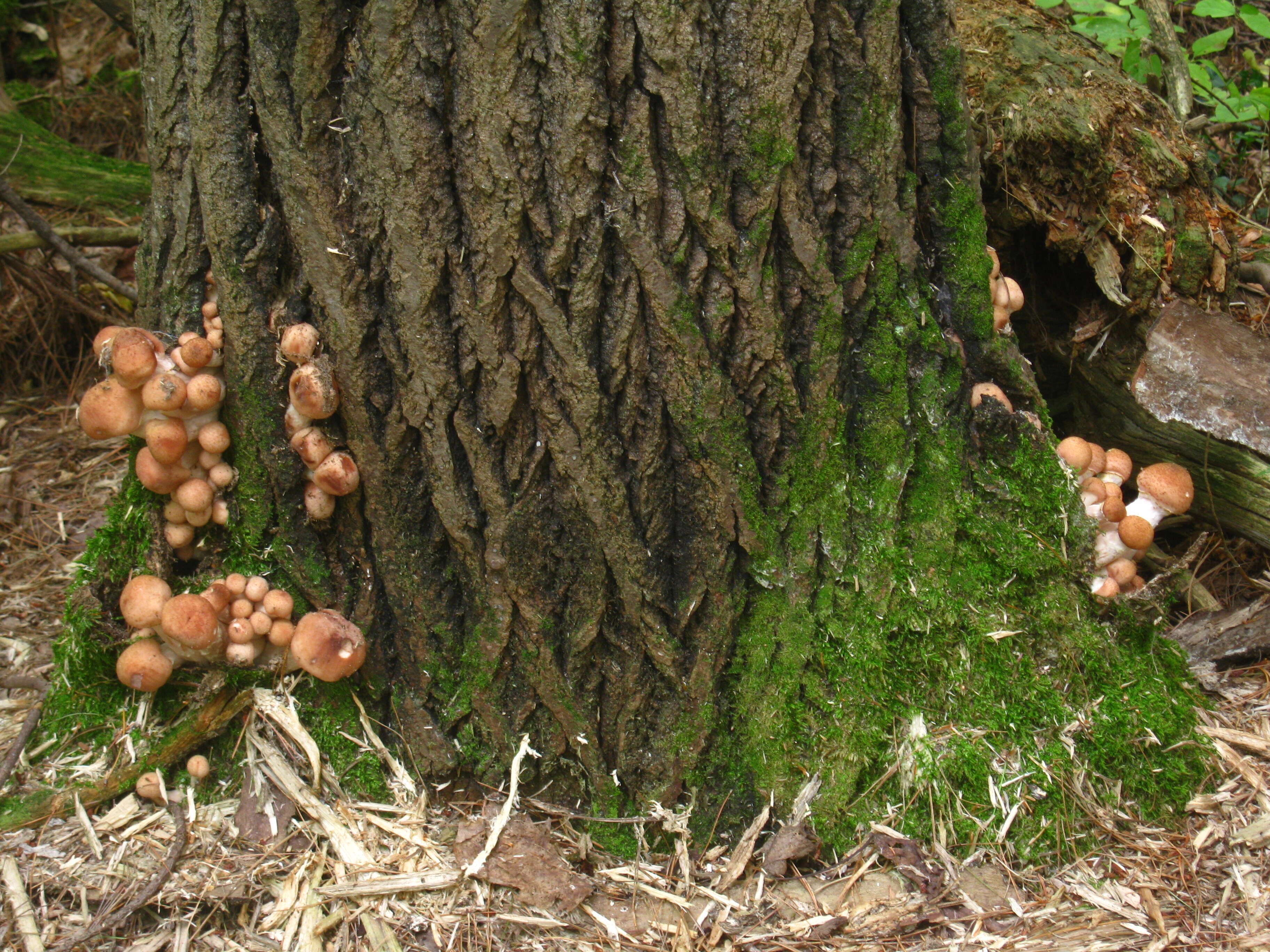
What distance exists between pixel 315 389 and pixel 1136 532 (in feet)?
8.57

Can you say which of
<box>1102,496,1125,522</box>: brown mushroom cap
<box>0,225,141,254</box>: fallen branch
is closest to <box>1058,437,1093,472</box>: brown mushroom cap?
<box>1102,496,1125,522</box>: brown mushroom cap

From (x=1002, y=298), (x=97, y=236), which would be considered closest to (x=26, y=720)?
(x=97, y=236)

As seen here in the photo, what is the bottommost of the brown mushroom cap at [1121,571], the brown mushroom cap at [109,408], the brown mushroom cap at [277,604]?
the brown mushroom cap at [1121,571]

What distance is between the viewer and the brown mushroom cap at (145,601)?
260 centimetres

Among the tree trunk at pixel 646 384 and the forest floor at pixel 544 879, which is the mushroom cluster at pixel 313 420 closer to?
the tree trunk at pixel 646 384

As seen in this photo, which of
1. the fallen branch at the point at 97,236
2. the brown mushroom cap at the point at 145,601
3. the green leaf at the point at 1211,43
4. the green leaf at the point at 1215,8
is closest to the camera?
the brown mushroom cap at the point at 145,601

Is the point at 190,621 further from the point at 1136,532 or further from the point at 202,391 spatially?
the point at 1136,532

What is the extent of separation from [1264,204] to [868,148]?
12.9 feet

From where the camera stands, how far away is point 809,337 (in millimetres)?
2473

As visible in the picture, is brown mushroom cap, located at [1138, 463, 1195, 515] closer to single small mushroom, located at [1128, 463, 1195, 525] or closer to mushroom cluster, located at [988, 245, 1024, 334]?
single small mushroom, located at [1128, 463, 1195, 525]

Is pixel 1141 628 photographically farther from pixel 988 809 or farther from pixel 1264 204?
pixel 1264 204

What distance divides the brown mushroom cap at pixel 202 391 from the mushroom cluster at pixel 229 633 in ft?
1.77

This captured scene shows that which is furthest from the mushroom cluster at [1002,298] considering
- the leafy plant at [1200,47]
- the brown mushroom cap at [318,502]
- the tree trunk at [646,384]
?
the brown mushroom cap at [318,502]

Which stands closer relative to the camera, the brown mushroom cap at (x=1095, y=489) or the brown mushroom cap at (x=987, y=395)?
the brown mushroom cap at (x=987, y=395)
